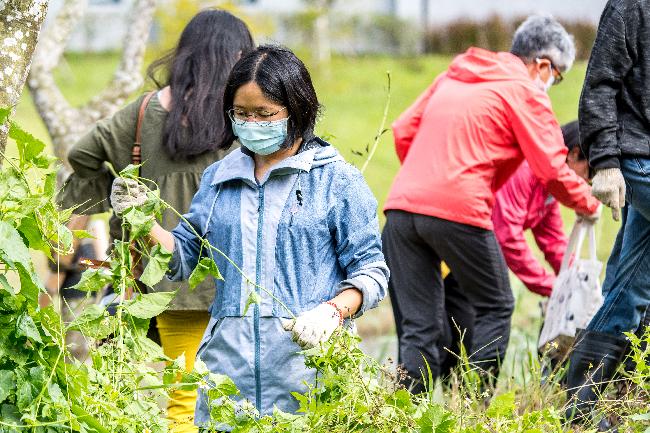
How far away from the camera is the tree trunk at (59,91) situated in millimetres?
6980

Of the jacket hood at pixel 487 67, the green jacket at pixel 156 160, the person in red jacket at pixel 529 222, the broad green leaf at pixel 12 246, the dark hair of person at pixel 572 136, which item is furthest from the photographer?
the person in red jacket at pixel 529 222

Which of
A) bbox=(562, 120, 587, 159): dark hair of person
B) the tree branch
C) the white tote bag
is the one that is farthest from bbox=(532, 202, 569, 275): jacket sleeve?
the tree branch

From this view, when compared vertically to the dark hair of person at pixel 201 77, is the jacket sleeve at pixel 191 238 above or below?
below

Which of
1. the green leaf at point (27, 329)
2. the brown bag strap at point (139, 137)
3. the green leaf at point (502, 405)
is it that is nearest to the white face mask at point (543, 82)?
the brown bag strap at point (139, 137)

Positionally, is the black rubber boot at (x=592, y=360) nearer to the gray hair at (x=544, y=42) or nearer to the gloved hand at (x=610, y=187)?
the gloved hand at (x=610, y=187)

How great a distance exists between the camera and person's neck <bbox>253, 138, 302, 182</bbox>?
3.53m

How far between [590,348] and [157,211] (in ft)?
6.56

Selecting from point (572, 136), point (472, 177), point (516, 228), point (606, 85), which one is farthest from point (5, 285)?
point (516, 228)

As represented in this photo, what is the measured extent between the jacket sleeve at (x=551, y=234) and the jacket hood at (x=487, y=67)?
96 cm

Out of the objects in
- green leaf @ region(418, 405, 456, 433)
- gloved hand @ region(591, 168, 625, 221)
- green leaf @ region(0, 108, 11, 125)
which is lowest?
green leaf @ region(418, 405, 456, 433)

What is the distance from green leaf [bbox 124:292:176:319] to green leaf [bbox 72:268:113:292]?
0.32ft

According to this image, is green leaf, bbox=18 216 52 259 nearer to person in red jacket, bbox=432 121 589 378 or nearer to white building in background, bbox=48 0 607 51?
person in red jacket, bbox=432 121 589 378

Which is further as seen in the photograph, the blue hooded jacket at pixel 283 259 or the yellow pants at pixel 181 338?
the yellow pants at pixel 181 338

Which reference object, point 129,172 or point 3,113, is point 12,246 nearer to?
point 3,113
